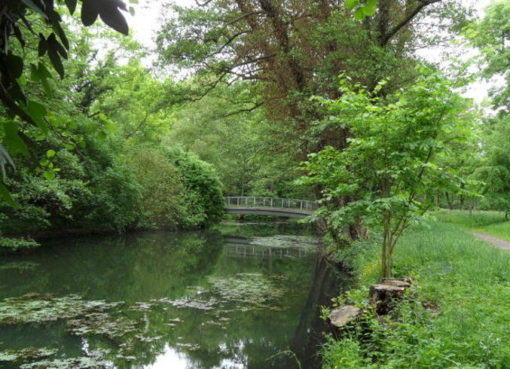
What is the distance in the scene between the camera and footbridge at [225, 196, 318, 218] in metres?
33.7

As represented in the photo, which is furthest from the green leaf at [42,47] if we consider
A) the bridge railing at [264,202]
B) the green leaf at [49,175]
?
the bridge railing at [264,202]

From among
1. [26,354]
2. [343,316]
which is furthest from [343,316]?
[26,354]

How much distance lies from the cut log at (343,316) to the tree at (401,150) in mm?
1357

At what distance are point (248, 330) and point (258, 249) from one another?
46.4 feet

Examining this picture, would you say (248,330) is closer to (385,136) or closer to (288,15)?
(385,136)

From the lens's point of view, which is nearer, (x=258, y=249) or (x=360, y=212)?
(x=360, y=212)

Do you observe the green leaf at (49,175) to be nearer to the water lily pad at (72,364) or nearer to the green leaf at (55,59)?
the green leaf at (55,59)

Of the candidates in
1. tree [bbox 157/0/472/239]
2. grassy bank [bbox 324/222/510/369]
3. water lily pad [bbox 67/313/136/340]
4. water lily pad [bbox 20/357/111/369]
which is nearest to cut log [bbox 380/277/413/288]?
grassy bank [bbox 324/222/510/369]

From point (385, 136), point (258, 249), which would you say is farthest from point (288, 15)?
point (258, 249)

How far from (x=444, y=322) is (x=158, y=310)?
6.75 meters

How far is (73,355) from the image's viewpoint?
272 inches

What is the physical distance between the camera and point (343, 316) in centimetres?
691

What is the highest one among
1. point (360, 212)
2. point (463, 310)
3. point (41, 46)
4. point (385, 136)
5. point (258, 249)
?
point (385, 136)

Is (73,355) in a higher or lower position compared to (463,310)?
lower
